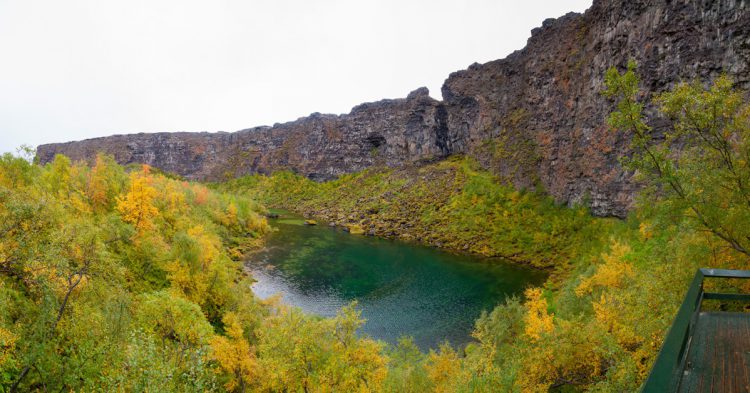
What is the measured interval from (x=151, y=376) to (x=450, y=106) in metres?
126

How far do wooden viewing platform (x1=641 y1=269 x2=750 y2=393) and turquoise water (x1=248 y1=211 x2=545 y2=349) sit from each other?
31.2 metres

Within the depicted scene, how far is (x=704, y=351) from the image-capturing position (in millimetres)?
6738

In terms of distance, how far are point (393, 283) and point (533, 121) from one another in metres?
62.6

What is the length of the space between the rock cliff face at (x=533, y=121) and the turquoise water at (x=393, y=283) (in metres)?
28.6

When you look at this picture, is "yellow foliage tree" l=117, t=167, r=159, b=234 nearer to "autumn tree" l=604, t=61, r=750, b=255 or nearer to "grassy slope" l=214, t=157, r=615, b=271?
"autumn tree" l=604, t=61, r=750, b=255

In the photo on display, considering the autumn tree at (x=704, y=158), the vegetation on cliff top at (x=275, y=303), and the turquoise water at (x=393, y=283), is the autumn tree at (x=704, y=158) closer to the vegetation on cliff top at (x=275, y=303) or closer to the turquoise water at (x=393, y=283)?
the vegetation on cliff top at (x=275, y=303)

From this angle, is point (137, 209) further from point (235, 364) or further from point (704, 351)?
point (704, 351)

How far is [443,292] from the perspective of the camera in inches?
2061

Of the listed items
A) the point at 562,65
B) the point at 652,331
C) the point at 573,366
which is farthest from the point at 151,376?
the point at 562,65

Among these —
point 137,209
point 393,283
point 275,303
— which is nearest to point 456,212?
point 393,283

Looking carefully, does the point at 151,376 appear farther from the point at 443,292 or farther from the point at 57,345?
the point at 443,292

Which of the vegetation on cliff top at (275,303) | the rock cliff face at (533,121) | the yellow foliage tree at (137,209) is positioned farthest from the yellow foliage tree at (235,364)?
the rock cliff face at (533,121)

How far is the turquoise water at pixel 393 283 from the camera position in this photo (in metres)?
42.2

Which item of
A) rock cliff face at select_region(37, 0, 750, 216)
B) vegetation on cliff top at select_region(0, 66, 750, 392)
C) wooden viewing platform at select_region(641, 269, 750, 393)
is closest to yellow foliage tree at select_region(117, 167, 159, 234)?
vegetation on cliff top at select_region(0, 66, 750, 392)
